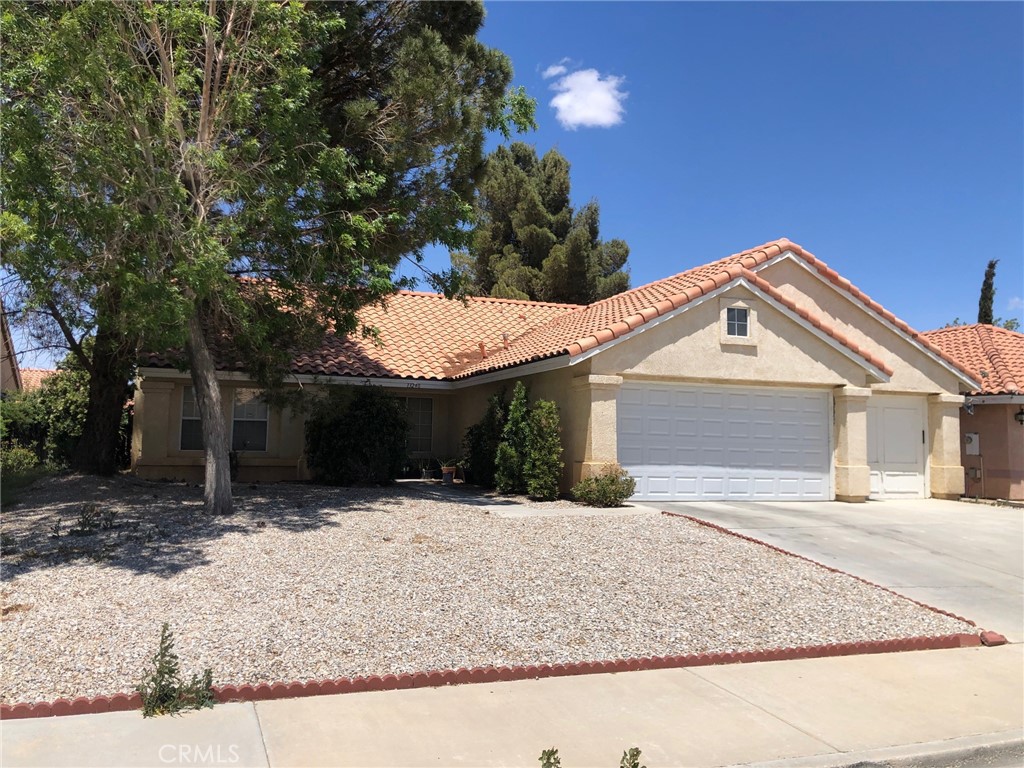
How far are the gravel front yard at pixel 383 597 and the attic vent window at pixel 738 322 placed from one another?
221 inches

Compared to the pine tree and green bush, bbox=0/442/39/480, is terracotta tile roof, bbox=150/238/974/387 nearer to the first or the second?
green bush, bbox=0/442/39/480

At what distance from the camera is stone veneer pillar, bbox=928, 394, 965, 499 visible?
18.1 metres

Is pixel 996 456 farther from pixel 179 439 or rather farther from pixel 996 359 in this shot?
pixel 179 439

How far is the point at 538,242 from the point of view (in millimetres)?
34969

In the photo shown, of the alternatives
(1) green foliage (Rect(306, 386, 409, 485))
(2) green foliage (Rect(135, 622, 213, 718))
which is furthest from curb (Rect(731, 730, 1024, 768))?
(1) green foliage (Rect(306, 386, 409, 485))

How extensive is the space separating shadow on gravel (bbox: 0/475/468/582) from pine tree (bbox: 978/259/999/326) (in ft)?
86.3

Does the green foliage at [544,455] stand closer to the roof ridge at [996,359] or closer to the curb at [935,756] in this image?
the curb at [935,756]

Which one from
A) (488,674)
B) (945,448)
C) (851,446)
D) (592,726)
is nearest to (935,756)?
(592,726)

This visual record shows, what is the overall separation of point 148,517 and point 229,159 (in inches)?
195

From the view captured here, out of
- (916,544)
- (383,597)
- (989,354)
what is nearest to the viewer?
(383,597)

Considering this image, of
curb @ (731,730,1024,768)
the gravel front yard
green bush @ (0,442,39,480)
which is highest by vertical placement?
green bush @ (0,442,39,480)

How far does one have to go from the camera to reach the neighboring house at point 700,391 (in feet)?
49.1

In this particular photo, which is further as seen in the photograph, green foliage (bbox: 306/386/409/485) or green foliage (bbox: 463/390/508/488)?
green foliage (bbox: 463/390/508/488)

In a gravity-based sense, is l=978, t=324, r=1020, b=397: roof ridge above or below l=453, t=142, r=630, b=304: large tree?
below
